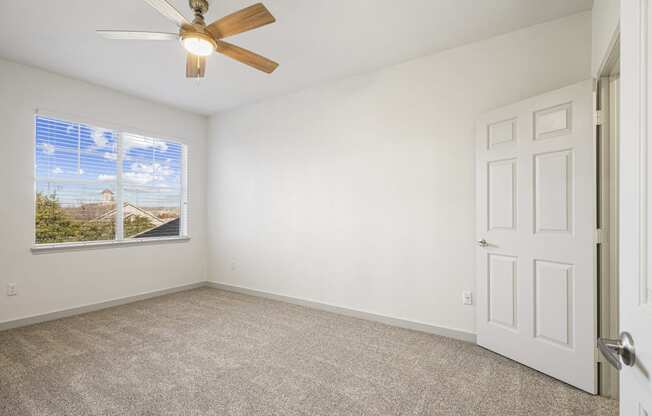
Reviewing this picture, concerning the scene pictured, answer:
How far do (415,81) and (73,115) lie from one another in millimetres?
4009

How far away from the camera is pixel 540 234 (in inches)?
92.3

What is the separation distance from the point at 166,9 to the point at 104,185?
3.04 meters

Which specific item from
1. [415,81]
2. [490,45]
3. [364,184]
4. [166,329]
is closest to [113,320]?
[166,329]

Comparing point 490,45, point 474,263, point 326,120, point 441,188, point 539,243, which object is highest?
point 490,45

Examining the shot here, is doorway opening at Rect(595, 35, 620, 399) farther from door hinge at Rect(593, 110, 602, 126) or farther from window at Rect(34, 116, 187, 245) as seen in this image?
window at Rect(34, 116, 187, 245)

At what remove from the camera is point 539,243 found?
2.35 meters

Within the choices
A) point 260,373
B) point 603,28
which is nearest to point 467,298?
point 260,373

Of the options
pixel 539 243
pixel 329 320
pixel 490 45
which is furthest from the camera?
pixel 329 320

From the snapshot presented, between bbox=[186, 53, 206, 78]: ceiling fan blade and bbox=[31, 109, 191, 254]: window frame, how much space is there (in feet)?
7.47

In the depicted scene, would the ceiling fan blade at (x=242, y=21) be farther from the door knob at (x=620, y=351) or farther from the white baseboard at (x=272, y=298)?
the white baseboard at (x=272, y=298)

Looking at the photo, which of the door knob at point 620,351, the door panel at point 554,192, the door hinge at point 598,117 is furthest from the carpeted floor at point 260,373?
the door hinge at point 598,117

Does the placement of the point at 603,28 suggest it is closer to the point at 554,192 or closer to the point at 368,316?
the point at 554,192

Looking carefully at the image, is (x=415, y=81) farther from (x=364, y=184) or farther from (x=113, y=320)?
(x=113, y=320)

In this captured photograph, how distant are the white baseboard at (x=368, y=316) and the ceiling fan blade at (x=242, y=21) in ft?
9.76
